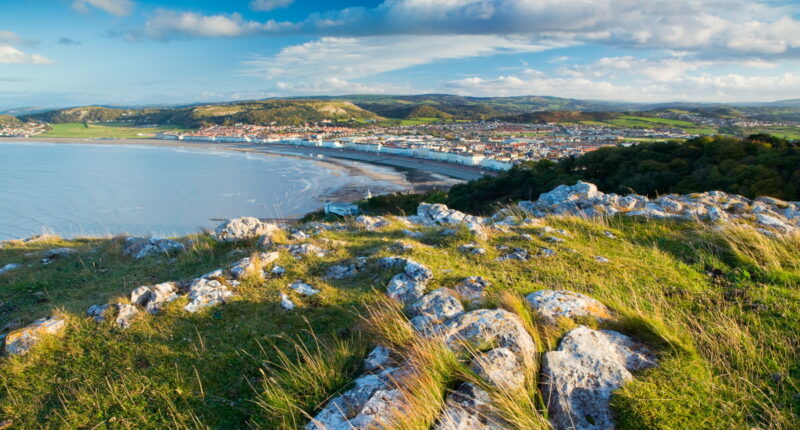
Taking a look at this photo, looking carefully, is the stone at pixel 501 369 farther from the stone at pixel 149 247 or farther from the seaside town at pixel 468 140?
the seaside town at pixel 468 140

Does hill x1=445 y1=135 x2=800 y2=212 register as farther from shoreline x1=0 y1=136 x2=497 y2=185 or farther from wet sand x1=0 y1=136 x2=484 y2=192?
shoreline x1=0 y1=136 x2=497 y2=185

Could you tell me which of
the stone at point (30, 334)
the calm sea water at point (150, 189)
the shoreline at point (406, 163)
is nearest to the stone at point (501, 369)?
the stone at point (30, 334)

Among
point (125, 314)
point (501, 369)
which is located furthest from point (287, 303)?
point (501, 369)

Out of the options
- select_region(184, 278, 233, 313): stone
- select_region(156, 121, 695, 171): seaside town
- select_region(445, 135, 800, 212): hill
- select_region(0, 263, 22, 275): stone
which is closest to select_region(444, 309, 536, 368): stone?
select_region(184, 278, 233, 313): stone

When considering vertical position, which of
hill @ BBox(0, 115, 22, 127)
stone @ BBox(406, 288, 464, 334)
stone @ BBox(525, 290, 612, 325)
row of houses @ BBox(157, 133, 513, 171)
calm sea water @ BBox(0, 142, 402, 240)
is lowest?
calm sea water @ BBox(0, 142, 402, 240)

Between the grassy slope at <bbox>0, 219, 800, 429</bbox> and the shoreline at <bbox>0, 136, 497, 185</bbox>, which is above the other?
the grassy slope at <bbox>0, 219, 800, 429</bbox>

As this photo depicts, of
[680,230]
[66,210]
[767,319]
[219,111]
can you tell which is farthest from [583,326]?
[219,111]

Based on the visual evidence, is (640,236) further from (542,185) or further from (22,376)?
(542,185)
